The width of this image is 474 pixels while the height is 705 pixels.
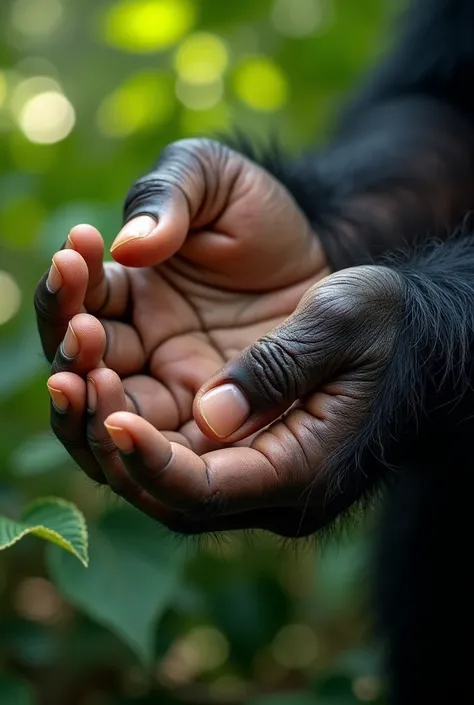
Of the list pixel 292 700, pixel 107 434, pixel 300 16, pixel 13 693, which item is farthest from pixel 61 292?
pixel 300 16

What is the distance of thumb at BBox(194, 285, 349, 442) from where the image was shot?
1.93 ft

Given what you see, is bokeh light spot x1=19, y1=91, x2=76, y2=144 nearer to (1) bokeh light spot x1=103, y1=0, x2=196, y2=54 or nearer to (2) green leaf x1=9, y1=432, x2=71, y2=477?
(1) bokeh light spot x1=103, y1=0, x2=196, y2=54

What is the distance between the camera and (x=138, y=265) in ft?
2.30

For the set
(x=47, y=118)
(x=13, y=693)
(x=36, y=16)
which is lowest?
(x=13, y=693)

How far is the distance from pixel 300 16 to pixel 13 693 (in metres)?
1.27

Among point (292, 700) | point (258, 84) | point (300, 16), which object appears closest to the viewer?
point (292, 700)

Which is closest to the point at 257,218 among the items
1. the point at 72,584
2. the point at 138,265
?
the point at 138,265

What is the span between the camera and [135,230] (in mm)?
686

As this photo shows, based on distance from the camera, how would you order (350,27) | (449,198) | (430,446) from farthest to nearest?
(350,27), (449,198), (430,446)

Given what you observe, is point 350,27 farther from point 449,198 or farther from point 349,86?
point 449,198

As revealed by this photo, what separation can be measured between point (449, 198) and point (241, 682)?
28.3 inches

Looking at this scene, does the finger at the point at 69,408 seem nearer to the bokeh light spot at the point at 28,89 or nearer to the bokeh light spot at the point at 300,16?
the bokeh light spot at the point at 28,89

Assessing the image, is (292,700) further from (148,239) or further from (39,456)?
(148,239)

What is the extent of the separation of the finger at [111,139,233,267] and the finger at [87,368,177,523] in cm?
12
